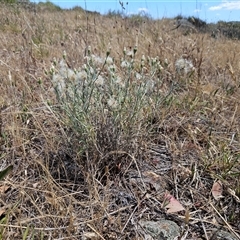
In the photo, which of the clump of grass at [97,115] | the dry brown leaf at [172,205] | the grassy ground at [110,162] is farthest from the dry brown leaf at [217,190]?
the clump of grass at [97,115]

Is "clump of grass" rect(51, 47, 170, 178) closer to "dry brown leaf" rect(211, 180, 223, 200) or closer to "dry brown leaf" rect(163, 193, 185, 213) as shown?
"dry brown leaf" rect(163, 193, 185, 213)

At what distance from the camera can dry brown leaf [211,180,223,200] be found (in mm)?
1480

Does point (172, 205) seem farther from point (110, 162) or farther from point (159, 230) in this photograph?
point (110, 162)

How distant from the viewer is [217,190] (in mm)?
1509

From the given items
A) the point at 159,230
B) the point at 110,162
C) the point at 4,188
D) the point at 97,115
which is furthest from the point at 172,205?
the point at 4,188

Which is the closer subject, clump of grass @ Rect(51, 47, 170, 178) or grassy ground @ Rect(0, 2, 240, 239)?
grassy ground @ Rect(0, 2, 240, 239)

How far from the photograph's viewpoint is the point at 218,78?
2795mm

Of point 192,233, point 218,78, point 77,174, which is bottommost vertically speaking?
point 192,233

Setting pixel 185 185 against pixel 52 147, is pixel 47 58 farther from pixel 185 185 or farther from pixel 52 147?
pixel 185 185

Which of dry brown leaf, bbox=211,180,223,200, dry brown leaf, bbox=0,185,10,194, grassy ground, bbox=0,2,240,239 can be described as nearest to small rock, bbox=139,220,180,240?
grassy ground, bbox=0,2,240,239

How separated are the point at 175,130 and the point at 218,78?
3.77 feet

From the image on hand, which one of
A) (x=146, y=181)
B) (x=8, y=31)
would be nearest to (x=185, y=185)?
(x=146, y=181)

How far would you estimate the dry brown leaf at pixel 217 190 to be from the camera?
1480mm

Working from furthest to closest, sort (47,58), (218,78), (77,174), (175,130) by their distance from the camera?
(47,58) < (218,78) < (175,130) < (77,174)
